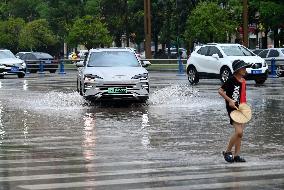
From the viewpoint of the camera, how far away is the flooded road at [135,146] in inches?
385

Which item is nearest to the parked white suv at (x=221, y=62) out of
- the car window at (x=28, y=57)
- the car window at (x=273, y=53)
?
the car window at (x=273, y=53)

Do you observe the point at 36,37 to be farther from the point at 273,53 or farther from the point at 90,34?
the point at 273,53

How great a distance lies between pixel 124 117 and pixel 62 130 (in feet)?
10.2

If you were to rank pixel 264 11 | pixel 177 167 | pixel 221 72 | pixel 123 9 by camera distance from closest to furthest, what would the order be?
1. pixel 177 167
2. pixel 221 72
3. pixel 264 11
4. pixel 123 9

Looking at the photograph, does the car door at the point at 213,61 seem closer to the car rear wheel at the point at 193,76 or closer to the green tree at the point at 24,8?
the car rear wheel at the point at 193,76

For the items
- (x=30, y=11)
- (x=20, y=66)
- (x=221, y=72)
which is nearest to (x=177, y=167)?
(x=221, y=72)

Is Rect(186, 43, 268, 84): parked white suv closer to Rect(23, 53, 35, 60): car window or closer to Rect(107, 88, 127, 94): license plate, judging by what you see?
Rect(107, 88, 127, 94): license plate

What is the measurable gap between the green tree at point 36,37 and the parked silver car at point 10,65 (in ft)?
110

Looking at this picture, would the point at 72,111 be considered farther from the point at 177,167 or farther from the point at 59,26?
the point at 59,26

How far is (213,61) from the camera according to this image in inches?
1348

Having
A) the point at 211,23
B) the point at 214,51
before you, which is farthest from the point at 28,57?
the point at 214,51

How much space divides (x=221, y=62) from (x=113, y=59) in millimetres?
10821

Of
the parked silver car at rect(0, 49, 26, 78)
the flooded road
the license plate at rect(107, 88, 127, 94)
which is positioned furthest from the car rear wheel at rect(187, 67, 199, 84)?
the license plate at rect(107, 88, 127, 94)

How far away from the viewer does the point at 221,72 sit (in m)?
33.7
